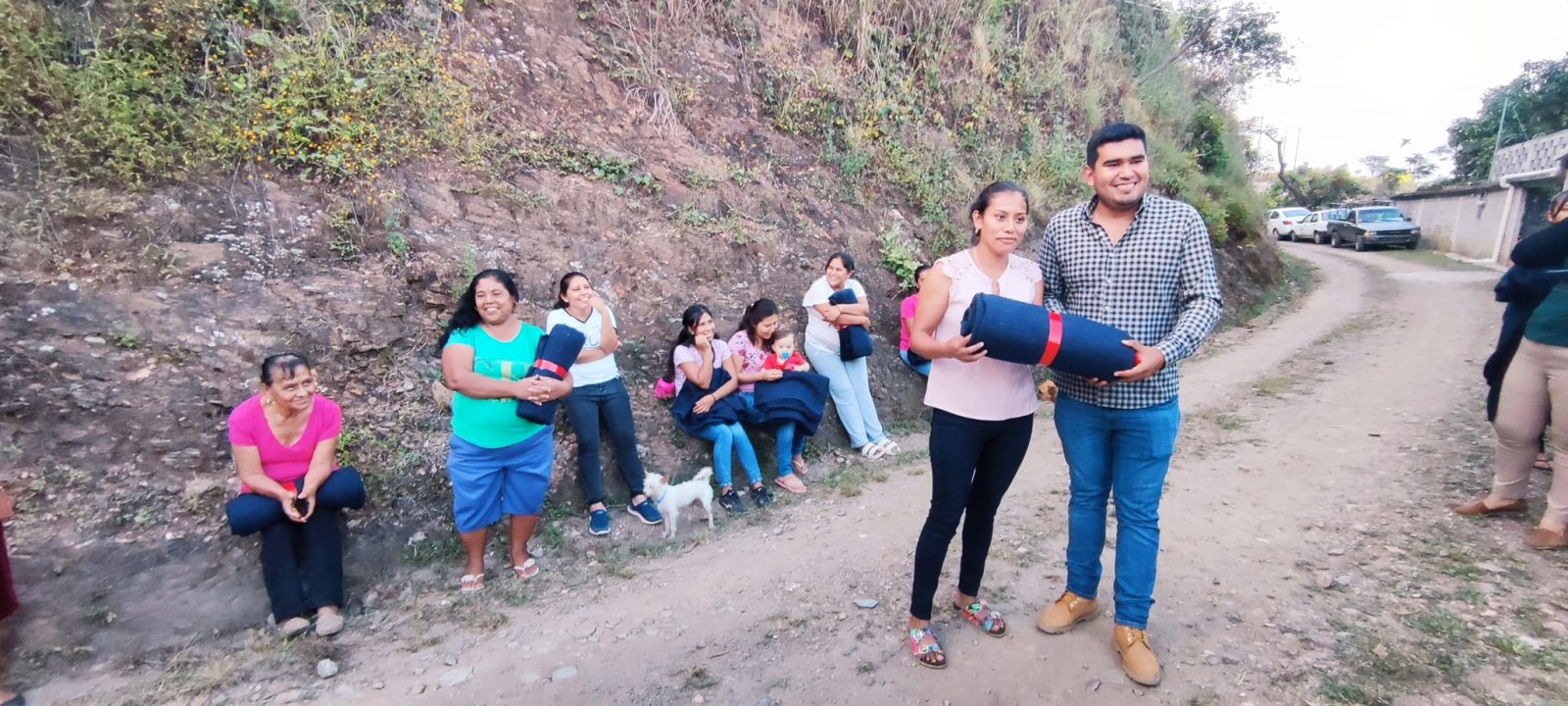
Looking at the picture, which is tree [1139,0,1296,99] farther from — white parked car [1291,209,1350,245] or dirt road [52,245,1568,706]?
Answer: dirt road [52,245,1568,706]

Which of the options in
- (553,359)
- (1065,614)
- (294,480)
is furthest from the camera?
(553,359)

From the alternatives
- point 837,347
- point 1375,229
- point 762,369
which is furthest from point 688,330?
point 1375,229

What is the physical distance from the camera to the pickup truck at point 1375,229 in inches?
826

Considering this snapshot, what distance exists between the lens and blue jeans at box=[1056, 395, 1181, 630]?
8.44ft

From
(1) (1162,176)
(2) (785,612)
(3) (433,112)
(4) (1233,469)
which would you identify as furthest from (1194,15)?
(2) (785,612)

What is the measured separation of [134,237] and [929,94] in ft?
26.3

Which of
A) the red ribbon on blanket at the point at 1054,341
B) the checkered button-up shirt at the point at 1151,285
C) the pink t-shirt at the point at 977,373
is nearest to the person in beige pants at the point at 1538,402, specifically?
the checkered button-up shirt at the point at 1151,285

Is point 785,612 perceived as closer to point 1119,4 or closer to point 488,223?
point 488,223

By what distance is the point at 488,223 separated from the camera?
5.37 meters

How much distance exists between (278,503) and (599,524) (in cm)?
157

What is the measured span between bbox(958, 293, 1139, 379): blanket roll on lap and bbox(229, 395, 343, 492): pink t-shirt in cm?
299

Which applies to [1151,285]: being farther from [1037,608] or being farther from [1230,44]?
[1230,44]

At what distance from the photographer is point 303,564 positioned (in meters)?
3.41

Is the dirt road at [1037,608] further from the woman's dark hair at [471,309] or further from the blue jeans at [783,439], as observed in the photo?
the woman's dark hair at [471,309]
